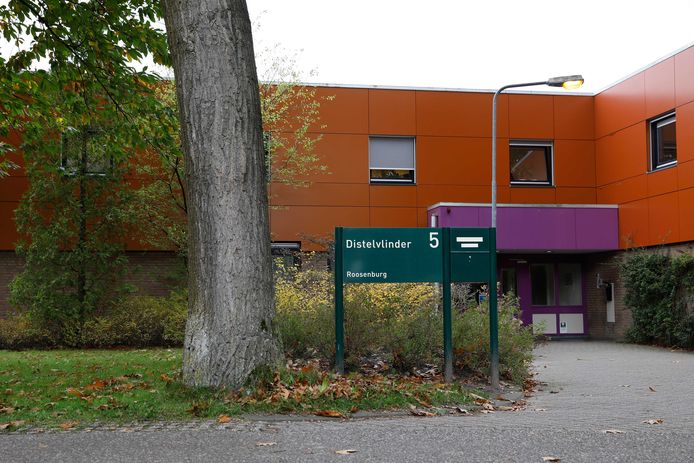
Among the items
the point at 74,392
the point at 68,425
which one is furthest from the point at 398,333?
the point at 68,425

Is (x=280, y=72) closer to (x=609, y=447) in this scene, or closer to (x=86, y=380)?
(x=86, y=380)

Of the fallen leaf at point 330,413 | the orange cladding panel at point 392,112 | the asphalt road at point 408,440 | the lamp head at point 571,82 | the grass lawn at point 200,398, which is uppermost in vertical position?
the orange cladding panel at point 392,112

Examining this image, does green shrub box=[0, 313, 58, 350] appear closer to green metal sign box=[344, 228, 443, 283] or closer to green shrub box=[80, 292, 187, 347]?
green shrub box=[80, 292, 187, 347]

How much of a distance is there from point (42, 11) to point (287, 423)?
9.58 meters

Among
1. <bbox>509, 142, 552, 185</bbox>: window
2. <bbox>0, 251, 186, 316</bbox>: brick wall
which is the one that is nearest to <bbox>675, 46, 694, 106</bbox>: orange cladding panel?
<bbox>509, 142, 552, 185</bbox>: window

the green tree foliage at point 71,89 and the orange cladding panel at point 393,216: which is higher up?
the green tree foliage at point 71,89

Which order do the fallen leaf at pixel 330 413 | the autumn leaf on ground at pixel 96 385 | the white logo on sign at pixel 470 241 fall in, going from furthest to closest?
the white logo on sign at pixel 470 241 < the autumn leaf on ground at pixel 96 385 < the fallen leaf at pixel 330 413

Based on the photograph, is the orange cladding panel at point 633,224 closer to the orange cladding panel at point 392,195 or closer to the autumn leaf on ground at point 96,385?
the orange cladding panel at point 392,195

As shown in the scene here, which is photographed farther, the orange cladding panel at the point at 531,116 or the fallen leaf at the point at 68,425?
the orange cladding panel at the point at 531,116

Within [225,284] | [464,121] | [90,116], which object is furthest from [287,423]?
[464,121]

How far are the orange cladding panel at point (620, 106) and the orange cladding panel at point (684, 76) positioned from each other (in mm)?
1608

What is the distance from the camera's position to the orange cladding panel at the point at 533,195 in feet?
82.6

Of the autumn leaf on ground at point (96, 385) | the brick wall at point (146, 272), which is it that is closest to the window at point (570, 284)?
the brick wall at point (146, 272)

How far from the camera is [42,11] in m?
13.4
